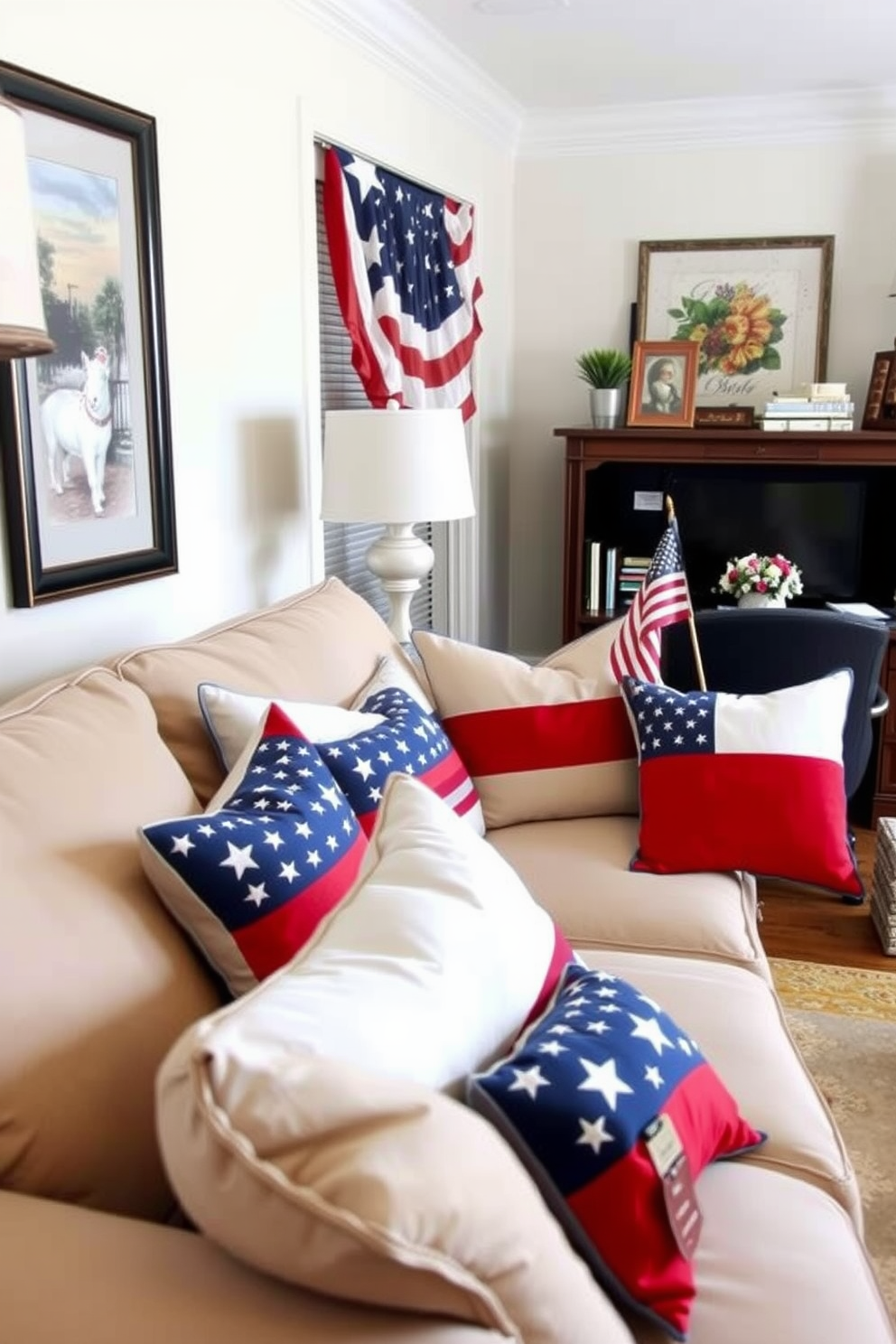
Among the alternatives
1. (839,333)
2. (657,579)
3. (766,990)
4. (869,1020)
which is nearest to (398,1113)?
(766,990)

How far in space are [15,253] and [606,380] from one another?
3461 mm

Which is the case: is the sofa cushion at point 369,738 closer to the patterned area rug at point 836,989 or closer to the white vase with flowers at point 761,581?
the patterned area rug at point 836,989

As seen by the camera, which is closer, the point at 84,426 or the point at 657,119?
the point at 84,426

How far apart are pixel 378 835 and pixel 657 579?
149cm

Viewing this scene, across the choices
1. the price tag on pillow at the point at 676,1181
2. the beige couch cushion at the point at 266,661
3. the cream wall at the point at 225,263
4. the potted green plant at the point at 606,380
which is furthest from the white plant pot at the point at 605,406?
the price tag on pillow at the point at 676,1181

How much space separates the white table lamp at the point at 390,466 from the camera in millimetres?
2697

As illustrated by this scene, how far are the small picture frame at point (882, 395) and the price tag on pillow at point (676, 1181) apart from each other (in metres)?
3.53

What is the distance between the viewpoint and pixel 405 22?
3.26m

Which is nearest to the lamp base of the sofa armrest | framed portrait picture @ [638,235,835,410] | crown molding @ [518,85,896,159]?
framed portrait picture @ [638,235,835,410]

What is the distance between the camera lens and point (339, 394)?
3549mm

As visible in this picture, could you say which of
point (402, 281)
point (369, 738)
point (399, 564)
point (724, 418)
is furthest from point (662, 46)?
point (369, 738)

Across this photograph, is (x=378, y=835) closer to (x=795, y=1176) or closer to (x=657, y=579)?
(x=795, y=1176)

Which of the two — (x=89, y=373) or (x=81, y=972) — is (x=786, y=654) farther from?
(x=81, y=972)

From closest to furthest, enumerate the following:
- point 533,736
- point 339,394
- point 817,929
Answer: point 533,736 → point 817,929 → point 339,394
